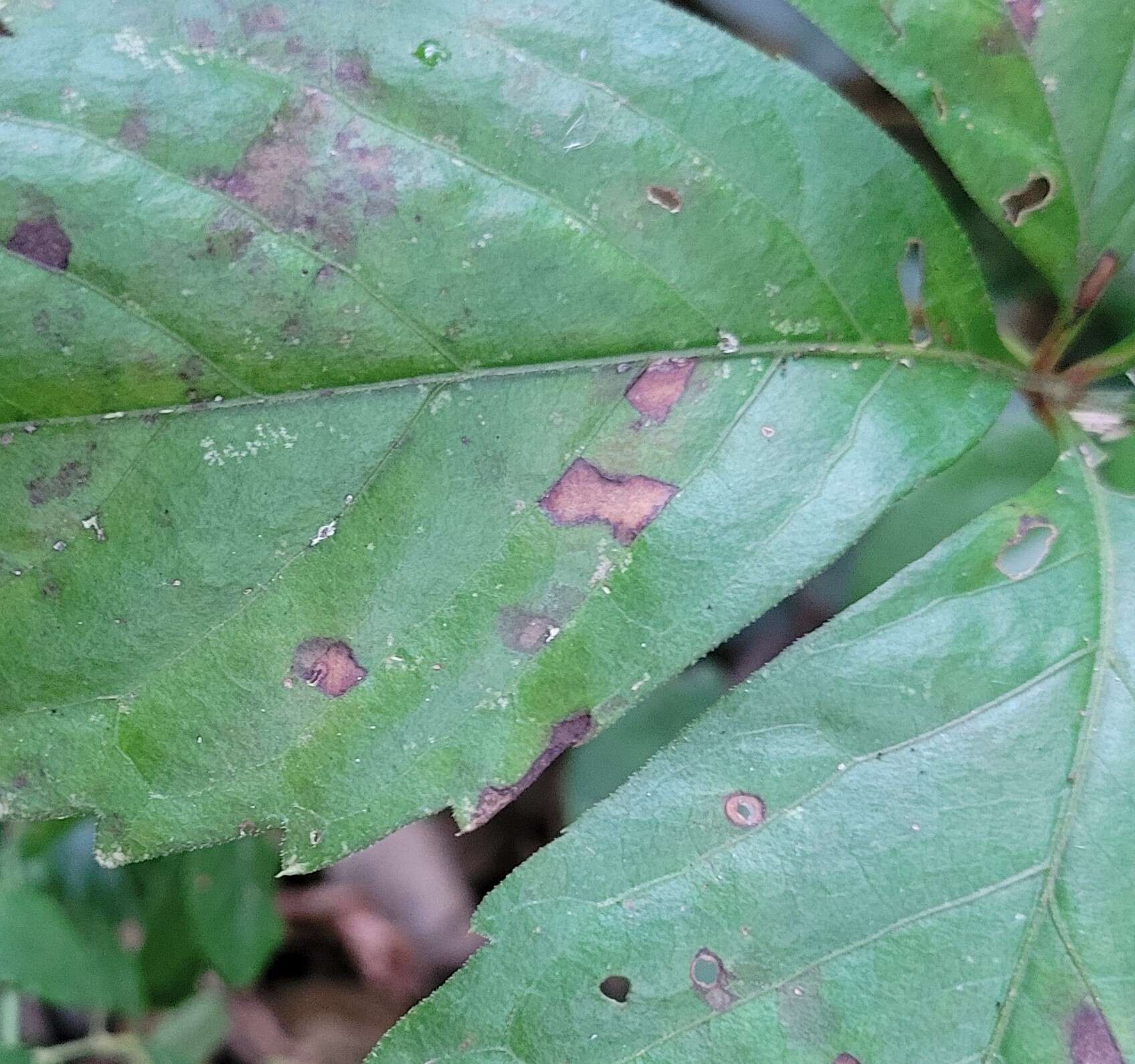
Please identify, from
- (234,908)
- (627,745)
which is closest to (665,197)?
(627,745)

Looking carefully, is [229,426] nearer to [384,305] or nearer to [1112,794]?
[384,305]

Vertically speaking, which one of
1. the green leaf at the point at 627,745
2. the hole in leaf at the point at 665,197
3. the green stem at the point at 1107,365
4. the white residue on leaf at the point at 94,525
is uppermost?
the hole in leaf at the point at 665,197

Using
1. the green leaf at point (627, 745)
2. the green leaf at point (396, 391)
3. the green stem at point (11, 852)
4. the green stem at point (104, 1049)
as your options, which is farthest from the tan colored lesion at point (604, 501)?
the green stem at point (104, 1049)

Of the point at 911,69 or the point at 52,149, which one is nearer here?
the point at 52,149

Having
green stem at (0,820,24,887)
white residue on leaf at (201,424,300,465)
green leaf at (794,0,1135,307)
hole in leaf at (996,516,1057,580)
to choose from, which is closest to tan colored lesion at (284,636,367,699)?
white residue on leaf at (201,424,300,465)

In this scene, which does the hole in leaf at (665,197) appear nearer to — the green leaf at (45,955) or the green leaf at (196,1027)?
the green leaf at (45,955)

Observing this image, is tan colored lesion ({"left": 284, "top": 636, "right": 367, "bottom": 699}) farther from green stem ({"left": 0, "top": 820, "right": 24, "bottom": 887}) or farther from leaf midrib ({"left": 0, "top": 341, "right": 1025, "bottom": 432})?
green stem ({"left": 0, "top": 820, "right": 24, "bottom": 887})

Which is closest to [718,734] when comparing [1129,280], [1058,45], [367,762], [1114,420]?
[367,762]
